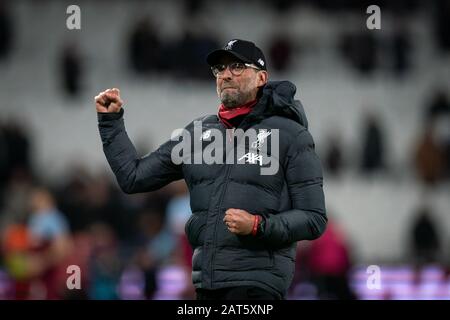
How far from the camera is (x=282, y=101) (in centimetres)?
607

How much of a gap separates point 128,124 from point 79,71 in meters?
1.29

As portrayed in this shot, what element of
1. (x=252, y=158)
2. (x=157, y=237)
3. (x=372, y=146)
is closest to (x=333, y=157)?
(x=372, y=146)

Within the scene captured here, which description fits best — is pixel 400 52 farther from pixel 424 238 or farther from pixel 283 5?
pixel 424 238

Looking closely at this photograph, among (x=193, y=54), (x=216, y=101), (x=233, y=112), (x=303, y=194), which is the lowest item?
(x=303, y=194)

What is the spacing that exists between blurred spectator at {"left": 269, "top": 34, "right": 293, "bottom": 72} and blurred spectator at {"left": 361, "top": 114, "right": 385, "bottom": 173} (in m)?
1.85

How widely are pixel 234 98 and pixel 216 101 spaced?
43.3 feet

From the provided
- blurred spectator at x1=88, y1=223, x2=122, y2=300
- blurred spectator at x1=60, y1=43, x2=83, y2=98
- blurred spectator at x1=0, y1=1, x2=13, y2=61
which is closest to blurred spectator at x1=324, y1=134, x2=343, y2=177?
A: blurred spectator at x1=60, y1=43, x2=83, y2=98

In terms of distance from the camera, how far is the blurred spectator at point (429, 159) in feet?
58.2

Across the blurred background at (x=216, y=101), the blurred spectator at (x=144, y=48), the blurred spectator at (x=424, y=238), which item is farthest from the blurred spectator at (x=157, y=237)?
the blurred spectator at (x=144, y=48)

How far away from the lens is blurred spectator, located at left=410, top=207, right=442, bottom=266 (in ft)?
55.3

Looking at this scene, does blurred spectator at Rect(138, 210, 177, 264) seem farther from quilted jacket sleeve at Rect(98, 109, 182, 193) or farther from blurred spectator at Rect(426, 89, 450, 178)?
quilted jacket sleeve at Rect(98, 109, 182, 193)

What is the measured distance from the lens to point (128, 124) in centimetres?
1902

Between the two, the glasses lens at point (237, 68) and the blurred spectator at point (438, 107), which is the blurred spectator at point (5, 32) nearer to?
the blurred spectator at point (438, 107)
